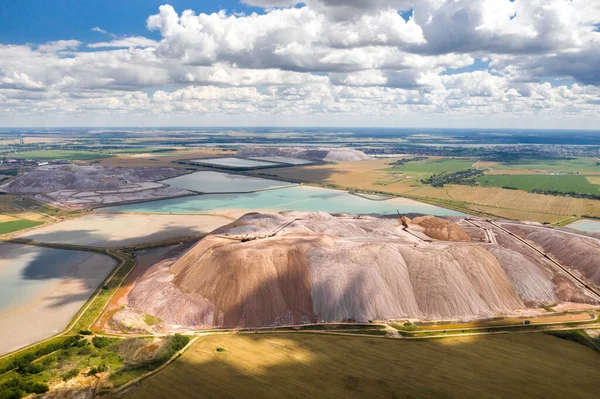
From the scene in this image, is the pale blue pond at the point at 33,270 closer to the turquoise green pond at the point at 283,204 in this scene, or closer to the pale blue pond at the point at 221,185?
the turquoise green pond at the point at 283,204

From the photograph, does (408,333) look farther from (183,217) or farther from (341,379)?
(183,217)

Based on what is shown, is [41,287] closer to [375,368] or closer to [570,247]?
[375,368]

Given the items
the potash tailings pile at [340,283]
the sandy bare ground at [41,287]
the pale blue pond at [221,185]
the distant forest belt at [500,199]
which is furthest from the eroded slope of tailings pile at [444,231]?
the pale blue pond at [221,185]

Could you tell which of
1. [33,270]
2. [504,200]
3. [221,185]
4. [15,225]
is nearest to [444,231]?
[33,270]

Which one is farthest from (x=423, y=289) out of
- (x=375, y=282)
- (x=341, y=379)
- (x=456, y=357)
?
(x=341, y=379)

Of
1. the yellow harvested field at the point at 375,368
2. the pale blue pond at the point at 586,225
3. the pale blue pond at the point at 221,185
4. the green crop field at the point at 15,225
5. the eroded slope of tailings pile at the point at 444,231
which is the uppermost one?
the eroded slope of tailings pile at the point at 444,231

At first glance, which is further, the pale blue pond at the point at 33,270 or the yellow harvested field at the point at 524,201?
the yellow harvested field at the point at 524,201

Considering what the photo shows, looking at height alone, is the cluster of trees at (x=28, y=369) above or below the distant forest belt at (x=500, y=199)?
above
